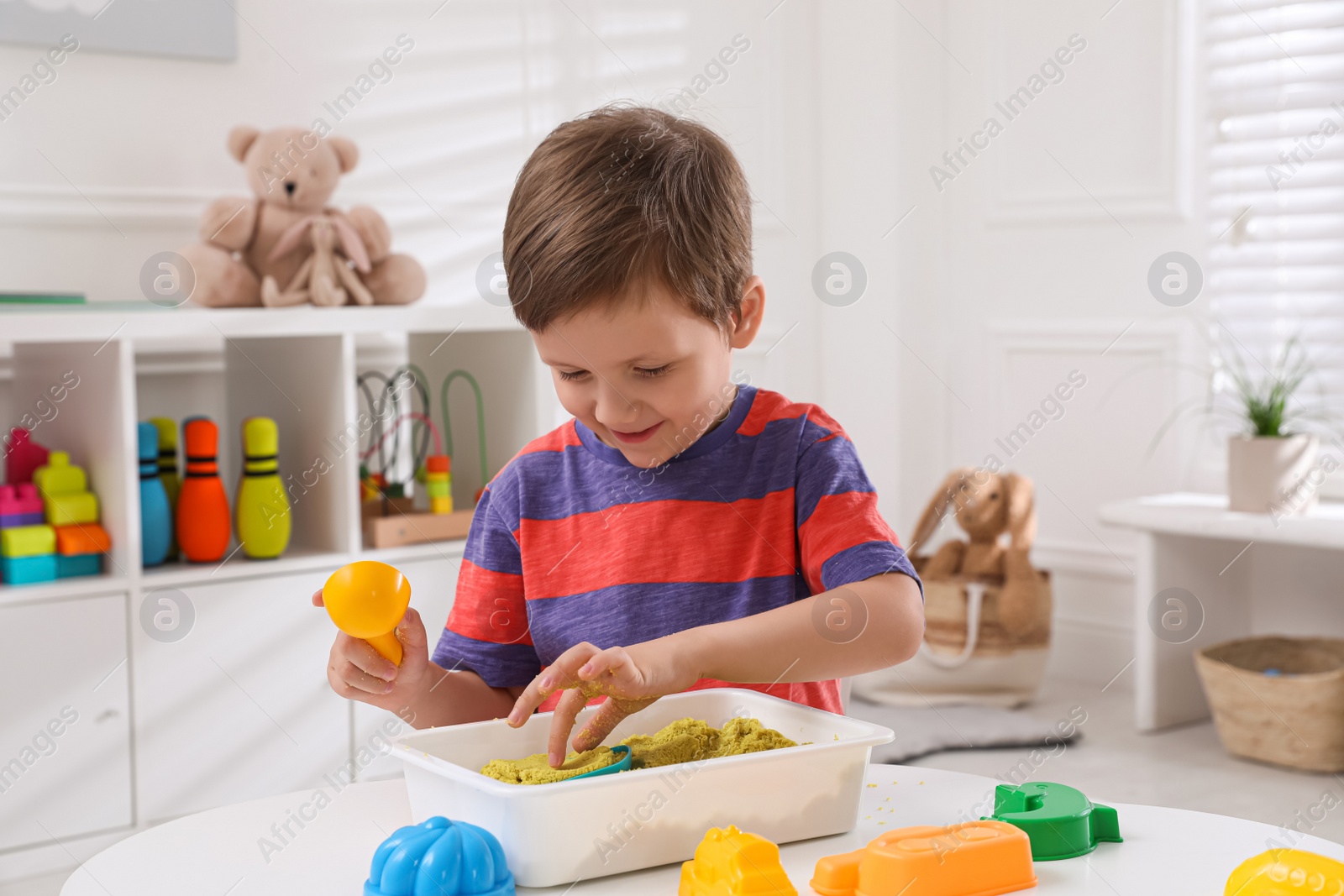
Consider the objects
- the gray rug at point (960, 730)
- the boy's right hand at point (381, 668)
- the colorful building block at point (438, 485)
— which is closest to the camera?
the boy's right hand at point (381, 668)

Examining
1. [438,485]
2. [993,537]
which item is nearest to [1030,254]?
[993,537]

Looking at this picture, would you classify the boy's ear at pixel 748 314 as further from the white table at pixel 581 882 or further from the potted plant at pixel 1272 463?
the potted plant at pixel 1272 463

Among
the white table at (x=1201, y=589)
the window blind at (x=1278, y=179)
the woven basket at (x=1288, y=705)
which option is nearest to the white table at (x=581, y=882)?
the woven basket at (x=1288, y=705)

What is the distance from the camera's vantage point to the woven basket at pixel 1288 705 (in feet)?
7.86

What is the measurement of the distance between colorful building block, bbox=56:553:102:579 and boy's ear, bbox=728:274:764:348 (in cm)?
141

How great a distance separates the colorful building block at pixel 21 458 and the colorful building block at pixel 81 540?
0.17 m

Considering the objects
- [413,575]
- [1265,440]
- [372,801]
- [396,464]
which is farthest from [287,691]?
[1265,440]

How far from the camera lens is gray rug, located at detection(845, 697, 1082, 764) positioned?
99.9 inches

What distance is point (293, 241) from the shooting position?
7.37 ft

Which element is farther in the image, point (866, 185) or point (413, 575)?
point (866, 185)

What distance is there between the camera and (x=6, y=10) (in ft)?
7.46

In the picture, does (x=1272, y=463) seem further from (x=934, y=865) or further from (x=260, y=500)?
(x=934, y=865)

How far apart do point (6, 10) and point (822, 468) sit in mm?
1900

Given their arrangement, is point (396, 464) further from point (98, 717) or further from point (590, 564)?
point (590, 564)
